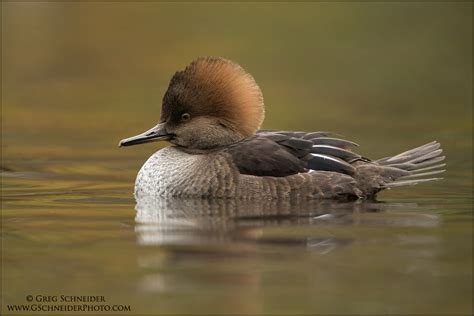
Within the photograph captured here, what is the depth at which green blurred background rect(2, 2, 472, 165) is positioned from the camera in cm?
1552

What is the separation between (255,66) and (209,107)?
427 inches

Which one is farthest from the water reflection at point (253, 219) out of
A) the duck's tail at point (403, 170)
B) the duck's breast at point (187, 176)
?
the duck's tail at point (403, 170)

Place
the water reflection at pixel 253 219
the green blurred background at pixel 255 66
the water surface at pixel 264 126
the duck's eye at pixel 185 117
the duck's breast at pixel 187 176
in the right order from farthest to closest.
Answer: the green blurred background at pixel 255 66 < the duck's eye at pixel 185 117 < the duck's breast at pixel 187 176 < the water reflection at pixel 253 219 < the water surface at pixel 264 126

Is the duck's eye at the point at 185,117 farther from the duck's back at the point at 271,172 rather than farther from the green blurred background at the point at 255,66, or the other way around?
the green blurred background at the point at 255,66

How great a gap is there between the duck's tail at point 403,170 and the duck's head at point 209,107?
1.21 m

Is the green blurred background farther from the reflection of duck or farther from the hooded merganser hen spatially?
the reflection of duck

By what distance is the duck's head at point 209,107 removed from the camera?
10516 mm

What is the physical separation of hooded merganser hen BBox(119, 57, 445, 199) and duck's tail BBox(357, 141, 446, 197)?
0.04 feet

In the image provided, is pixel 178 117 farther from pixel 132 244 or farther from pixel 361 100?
pixel 361 100

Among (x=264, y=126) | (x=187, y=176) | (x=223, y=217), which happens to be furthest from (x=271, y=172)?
(x=264, y=126)

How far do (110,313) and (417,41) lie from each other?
59.6 ft

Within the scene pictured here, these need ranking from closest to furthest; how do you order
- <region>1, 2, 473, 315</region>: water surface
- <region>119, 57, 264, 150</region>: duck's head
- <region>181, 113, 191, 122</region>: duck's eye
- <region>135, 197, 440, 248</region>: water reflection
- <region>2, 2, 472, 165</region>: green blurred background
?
<region>1, 2, 473, 315</region>: water surface < <region>135, 197, 440, 248</region>: water reflection < <region>119, 57, 264, 150</region>: duck's head < <region>181, 113, 191, 122</region>: duck's eye < <region>2, 2, 472, 165</region>: green blurred background

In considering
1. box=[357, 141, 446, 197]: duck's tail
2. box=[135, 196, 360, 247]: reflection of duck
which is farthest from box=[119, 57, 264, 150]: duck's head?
box=[357, 141, 446, 197]: duck's tail

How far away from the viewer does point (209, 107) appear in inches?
422
